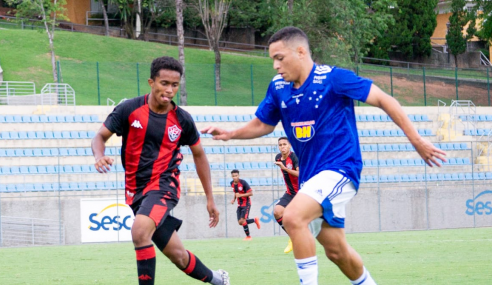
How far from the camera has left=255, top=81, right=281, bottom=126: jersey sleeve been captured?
5.79m

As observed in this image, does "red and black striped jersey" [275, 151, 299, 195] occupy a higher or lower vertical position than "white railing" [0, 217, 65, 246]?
higher

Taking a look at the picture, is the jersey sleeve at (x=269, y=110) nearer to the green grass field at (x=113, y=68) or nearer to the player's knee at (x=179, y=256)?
the player's knee at (x=179, y=256)

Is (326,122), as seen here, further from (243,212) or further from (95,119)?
(95,119)

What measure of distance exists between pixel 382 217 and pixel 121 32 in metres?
37.1

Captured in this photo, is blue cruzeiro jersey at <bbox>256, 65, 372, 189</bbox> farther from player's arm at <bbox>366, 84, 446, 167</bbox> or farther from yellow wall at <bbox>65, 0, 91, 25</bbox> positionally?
yellow wall at <bbox>65, 0, 91, 25</bbox>

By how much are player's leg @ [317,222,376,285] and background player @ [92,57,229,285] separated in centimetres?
160

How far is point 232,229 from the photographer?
71.2 ft

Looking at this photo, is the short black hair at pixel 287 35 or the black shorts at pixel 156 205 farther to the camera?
the black shorts at pixel 156 205

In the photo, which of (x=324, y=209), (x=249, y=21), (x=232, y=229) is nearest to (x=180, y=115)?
(x=324, y=209)

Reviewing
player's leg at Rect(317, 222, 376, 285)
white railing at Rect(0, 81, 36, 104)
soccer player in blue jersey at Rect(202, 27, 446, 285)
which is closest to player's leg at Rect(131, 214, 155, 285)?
soccer player in blue jersey at Rect(202, 27, 446, 285)

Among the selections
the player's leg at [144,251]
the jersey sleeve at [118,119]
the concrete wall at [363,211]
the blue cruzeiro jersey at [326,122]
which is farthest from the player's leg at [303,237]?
the concrete wall at [363,211]

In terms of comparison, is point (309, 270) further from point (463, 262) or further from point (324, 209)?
point (463, 262)

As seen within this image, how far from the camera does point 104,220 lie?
19578mm

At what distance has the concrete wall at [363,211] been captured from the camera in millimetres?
20391
